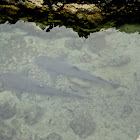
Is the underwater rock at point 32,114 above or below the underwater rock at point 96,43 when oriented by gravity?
below

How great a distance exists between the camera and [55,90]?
6332 millimetres

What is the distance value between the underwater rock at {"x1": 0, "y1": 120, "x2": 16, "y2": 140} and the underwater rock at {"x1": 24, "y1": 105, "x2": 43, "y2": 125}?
488 mm

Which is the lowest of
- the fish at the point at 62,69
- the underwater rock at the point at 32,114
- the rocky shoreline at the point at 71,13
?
Result: the underwater rock at the point at 32,114

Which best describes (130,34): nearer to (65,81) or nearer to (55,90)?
(65,81)

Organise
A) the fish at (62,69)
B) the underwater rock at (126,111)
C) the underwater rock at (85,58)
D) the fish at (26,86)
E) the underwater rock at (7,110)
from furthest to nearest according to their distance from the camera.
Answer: the underwater rock at (85,58) < the fish at (62,69) < the fish at (26,86) < the underwater rock at (126,111) < the underwater rock at (7,110)

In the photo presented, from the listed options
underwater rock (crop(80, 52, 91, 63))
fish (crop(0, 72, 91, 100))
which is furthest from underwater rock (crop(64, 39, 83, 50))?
fish (crop(0, 72, 91, 100))

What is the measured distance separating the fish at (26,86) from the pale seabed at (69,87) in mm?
30

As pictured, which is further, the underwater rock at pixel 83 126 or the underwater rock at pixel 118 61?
the underwater rock at pixel 118 61

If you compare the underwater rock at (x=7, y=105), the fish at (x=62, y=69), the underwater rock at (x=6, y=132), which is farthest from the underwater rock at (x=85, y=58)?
the underwater rock at (x=6, y=132)

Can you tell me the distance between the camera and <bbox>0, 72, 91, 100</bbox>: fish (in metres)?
6.31

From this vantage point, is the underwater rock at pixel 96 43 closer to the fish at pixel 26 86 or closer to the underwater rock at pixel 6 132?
the fish at pixel 26 86

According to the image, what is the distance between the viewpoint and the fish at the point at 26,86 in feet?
20.7

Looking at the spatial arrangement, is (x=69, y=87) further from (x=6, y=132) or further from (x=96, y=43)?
(x=6, y=132)

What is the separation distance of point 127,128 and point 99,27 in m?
4.05
